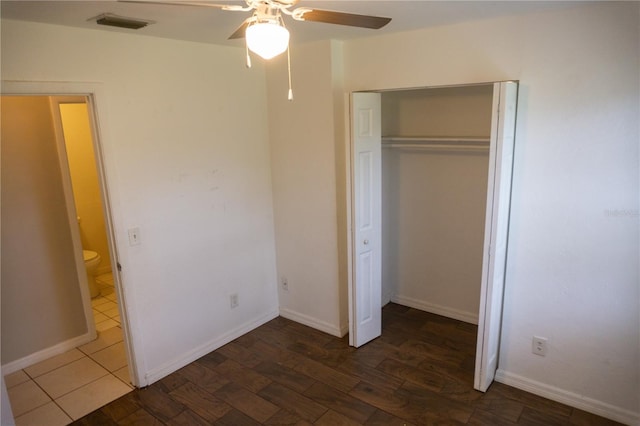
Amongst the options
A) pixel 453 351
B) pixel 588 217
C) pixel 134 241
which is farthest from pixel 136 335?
pixel 588 217

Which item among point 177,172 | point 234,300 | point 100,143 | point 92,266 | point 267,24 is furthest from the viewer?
point 92,266

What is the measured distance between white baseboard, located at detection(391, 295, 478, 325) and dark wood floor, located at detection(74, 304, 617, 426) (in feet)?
0.42

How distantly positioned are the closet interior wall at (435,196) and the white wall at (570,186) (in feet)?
2.44

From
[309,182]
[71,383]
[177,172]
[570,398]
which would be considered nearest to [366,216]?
[309,182]

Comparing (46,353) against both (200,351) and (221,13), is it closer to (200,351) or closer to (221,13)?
(200,351)

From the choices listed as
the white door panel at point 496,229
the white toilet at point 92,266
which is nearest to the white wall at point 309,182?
the white door panel at point 496,229

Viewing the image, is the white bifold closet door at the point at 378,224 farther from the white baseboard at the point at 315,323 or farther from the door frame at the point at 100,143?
the door frame at the point at 100,143

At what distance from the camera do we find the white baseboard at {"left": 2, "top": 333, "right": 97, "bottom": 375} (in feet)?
10.5

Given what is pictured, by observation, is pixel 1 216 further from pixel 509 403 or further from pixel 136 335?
pixel 509 403

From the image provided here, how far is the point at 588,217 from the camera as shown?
2.40 m

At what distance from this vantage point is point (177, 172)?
302 centimetres

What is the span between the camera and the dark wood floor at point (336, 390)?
8.63ft

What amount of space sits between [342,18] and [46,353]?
3.42m

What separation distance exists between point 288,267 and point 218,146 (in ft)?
4.12
